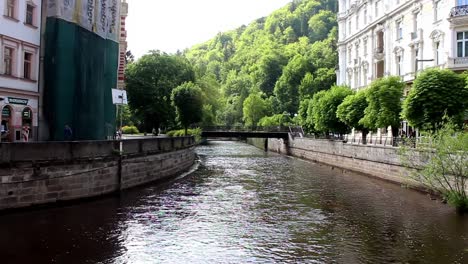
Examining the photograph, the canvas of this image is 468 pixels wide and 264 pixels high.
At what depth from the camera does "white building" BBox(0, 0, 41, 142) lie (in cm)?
2788

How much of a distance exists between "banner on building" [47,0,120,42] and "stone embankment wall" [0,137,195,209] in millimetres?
9391

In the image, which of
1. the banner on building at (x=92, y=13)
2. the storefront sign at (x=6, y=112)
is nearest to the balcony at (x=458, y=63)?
the banner on building at (x=92, y=13)

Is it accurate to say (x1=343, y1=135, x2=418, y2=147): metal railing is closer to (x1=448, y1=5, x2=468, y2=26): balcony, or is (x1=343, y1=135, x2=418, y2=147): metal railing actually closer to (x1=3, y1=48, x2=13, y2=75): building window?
(x1=448, y1=5, x2=468, y2=26): balcony

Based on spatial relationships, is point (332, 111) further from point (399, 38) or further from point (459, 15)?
point (459, 15)

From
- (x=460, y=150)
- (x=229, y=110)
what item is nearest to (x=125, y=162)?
(x=460, y=150)

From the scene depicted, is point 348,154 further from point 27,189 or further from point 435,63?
point 27,189

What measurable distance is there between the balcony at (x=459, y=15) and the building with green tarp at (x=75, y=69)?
28059 mm

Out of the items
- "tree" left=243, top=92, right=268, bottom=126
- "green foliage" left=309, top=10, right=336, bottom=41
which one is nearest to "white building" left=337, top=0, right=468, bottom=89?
"tree" left=243, top=92, right=268, bottom=126

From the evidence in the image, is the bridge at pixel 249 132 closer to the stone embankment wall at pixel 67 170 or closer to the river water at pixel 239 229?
the stone embankment wall at pixel 67 170

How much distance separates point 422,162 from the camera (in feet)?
90.8

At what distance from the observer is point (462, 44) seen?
40.5 m

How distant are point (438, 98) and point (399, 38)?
2335 centimetres

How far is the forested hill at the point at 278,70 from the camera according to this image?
9650 cm

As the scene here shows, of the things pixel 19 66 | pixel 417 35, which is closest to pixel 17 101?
pixel 19 66
